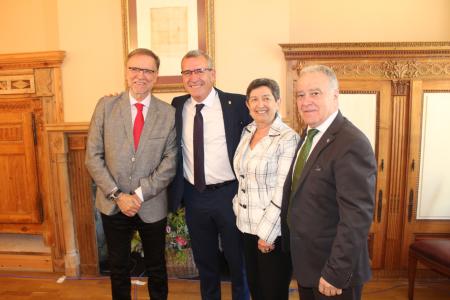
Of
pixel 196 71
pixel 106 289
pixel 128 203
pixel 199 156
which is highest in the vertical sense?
pixel 196 71

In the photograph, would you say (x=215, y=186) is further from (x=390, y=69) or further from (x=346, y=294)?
A: (x=390, y=69)

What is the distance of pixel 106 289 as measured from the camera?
276cm

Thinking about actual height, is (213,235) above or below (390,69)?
below

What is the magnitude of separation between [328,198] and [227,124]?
2.64ft

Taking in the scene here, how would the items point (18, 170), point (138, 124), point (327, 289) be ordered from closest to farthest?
1. point (327, 289)
2. point (138, 124)
3. point (18, 170)

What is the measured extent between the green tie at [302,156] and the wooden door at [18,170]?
8.68 feet

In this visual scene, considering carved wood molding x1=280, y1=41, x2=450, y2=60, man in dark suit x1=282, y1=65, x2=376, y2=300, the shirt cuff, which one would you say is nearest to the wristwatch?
the shirt cuff

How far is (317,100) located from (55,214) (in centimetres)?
256

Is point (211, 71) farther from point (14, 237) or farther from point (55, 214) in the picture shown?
point (14, 237)

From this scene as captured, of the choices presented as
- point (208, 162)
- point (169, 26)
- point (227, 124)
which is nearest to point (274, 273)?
point (208, 162)

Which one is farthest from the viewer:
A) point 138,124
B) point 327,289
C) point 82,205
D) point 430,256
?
point 82,205

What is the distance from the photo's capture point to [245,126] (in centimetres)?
189

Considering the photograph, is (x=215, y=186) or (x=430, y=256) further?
(x=430, y=256)

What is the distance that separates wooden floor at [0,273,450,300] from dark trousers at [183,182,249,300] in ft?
2.33
